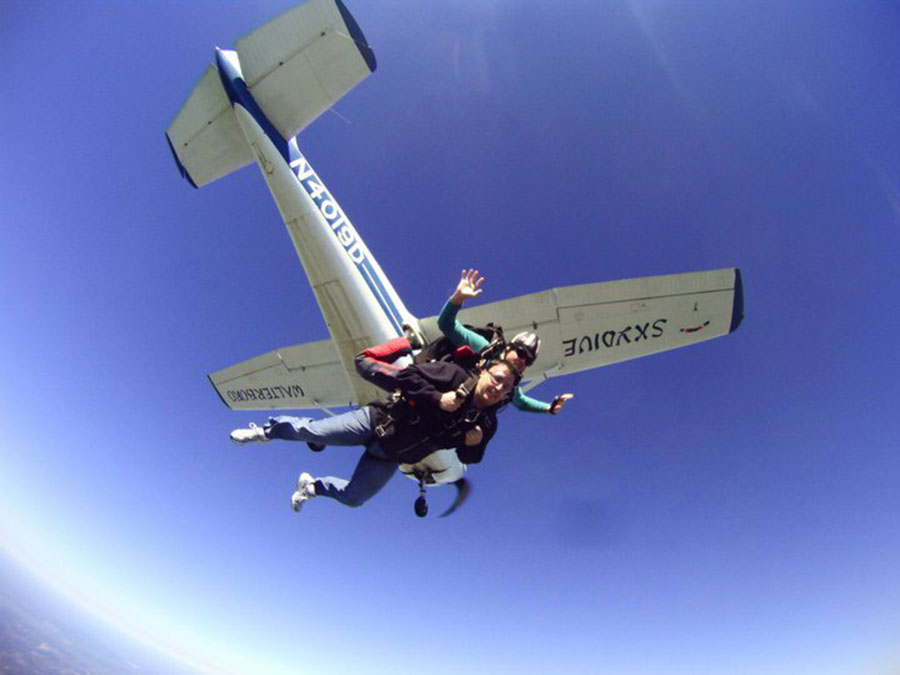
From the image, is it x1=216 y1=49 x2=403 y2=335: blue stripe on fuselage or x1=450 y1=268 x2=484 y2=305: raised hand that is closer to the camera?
x1=450 y1=268 x2=484 y2=305: raised hand

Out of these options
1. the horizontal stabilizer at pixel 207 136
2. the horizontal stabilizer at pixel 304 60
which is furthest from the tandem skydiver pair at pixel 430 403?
the horizontal stabilizer at pixel 207 136

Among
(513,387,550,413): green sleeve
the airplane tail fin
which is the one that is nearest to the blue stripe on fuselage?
the airplane tail fin

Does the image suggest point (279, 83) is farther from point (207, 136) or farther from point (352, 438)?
point (352, 438)

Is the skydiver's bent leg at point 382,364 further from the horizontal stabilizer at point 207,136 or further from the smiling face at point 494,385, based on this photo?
the horizontal stabilizer at point 207,136

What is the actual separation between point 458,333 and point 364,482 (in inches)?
65.8

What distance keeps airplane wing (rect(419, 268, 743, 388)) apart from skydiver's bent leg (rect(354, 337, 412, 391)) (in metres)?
3.06

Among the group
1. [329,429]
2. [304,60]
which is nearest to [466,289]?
[329,429]

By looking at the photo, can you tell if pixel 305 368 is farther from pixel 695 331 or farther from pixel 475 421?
pixel 695 331

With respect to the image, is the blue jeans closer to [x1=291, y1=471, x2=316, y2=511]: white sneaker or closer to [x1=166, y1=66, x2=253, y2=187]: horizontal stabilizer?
[x1=291, y1=471, x2=316, y2=511]: white sneaker

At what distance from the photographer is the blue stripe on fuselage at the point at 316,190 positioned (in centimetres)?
630

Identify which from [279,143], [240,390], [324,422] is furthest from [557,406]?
[240,390]

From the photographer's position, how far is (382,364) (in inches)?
117

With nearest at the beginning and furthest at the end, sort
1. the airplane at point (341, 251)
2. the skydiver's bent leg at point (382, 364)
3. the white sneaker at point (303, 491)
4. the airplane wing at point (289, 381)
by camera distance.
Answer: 1. the skydiver's bent leg at point (382, 364)
2. the white sneaker at point (303, 491)
3. the airplane at point (341, 251)
4. the airplane wing at point (289, 381)

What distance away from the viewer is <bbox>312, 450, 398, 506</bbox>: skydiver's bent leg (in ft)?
11.6
